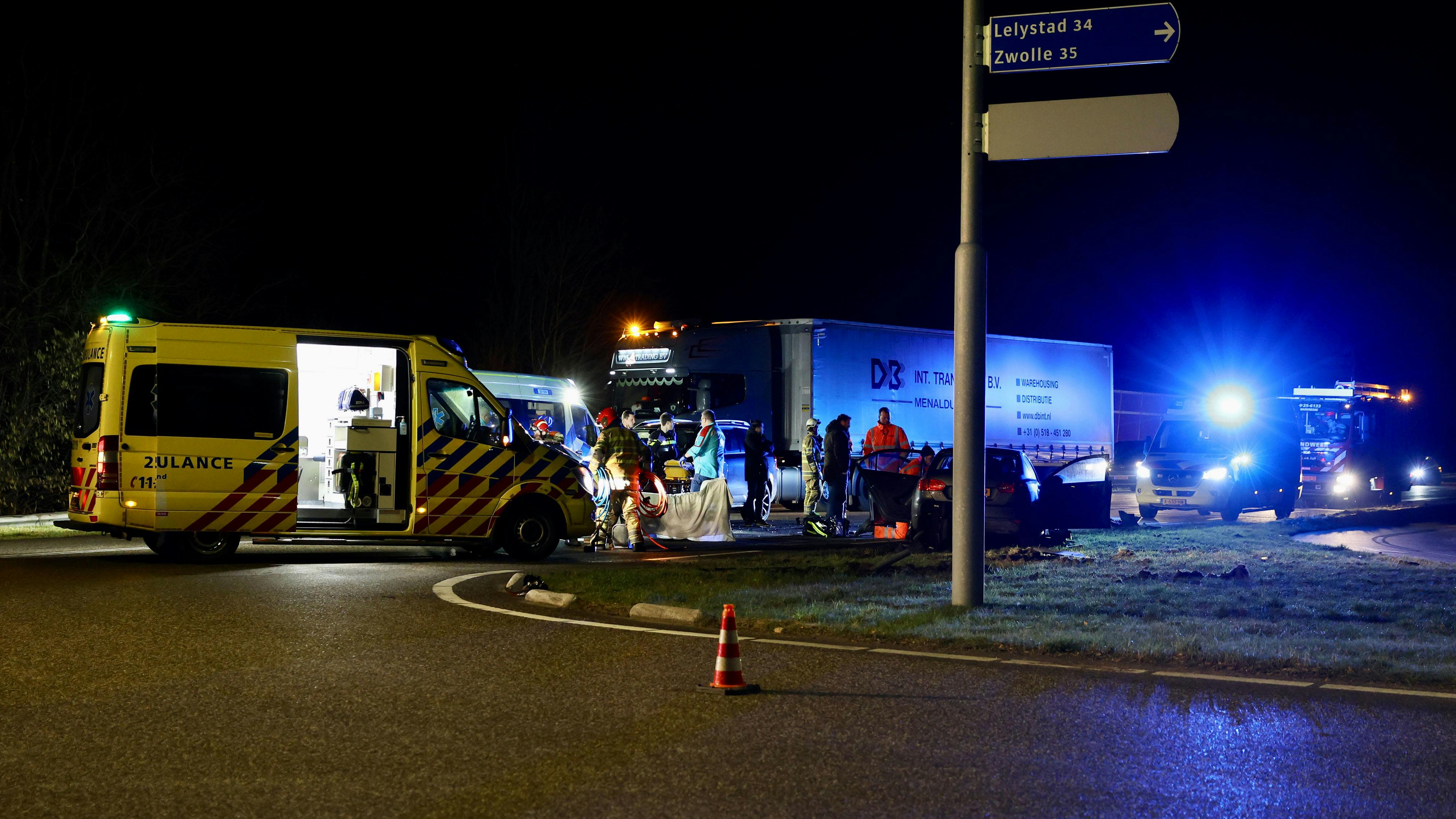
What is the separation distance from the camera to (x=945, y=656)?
8383mm

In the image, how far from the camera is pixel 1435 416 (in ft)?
246

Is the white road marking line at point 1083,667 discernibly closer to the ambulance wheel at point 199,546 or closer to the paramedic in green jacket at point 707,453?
the ambulance wheel at point 199,546

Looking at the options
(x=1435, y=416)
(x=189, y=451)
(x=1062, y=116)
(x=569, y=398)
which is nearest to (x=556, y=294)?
(x=569, y=398)

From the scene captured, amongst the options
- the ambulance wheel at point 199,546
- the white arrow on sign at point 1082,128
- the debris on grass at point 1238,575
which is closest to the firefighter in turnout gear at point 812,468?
the debris on grass at point 1238,575

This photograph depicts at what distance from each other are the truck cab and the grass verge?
6.54 meters

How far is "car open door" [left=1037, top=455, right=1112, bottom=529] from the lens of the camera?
17.8 m

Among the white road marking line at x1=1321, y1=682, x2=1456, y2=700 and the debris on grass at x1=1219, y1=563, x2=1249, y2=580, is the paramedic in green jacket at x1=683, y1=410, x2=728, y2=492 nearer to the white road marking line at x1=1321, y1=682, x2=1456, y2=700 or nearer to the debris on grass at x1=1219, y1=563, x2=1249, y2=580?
the debris on grass at x1=1219, y1=563, x2=1249, y2=580

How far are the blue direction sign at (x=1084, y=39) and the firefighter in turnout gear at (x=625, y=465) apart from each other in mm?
7064

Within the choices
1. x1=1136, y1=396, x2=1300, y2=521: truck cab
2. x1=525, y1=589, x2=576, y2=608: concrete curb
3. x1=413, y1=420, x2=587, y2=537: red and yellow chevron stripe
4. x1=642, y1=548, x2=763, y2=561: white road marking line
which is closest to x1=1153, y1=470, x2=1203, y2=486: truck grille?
x1=1136, y1=396, x2=1300, y2=521: truck cab

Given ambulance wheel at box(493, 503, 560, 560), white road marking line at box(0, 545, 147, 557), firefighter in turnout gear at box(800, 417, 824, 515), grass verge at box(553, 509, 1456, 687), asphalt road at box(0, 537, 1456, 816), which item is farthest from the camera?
firefighter in turnout gear at box(800, 417, 824, 515)

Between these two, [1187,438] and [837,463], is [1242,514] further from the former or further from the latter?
[837,463]

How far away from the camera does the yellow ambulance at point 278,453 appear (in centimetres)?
1338

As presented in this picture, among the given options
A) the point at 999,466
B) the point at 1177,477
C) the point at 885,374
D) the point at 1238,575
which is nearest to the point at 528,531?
the point at 999,466

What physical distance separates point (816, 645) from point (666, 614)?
1.65 metres
